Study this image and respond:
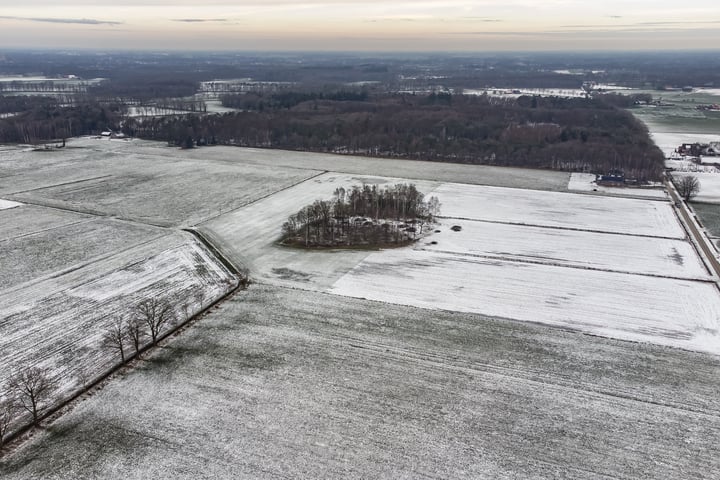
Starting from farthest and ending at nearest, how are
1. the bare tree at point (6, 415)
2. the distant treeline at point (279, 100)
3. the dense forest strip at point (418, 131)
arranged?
A: the distant treeline at point (279, 100), the dense forest strip at point (418, 131), the bare tree at point (6, 415)

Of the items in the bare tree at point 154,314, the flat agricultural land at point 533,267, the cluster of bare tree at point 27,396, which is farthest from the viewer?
the flat agricultural land at point 533,267

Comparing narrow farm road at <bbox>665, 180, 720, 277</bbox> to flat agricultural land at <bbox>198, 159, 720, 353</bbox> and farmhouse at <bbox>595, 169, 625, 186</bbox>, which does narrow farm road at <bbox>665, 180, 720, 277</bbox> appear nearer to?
flat agricultural land at <bbox>198, 159, 720, 353</bbox>

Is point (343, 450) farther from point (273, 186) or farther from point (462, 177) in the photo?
point (462, 177)

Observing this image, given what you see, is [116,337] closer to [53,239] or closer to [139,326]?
[139,326]

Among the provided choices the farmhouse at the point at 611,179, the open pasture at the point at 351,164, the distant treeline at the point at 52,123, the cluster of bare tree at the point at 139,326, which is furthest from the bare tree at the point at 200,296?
the distant treeline at the point at 52,123

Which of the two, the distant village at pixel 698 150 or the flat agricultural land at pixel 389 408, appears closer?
the flat agricultural land at pixel 389 408

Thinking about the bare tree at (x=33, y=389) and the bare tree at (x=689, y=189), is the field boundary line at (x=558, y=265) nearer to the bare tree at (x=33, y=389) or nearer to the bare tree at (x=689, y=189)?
the bare tree at (x=689, y=189)

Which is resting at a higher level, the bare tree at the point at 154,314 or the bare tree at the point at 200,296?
the bare tree at the point at 154,314
